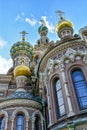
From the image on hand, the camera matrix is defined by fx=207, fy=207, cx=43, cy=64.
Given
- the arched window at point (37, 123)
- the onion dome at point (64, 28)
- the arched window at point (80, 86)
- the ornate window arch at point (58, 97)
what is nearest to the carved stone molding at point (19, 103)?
the arched window at point (37, 123)

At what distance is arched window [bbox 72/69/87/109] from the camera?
11184mm

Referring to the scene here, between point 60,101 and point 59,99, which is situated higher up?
point 59,99

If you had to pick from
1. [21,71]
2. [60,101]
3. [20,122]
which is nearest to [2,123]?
[20,122]

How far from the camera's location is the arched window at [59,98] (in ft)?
38.2

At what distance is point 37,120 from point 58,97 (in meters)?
2.27

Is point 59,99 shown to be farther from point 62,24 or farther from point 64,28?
point 62,24

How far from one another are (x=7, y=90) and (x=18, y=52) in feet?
20.1

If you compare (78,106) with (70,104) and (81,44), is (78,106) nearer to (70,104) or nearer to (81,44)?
(70,104)

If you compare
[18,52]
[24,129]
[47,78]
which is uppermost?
[18,52]

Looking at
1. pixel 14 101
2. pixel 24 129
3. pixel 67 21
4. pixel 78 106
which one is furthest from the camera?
pixel 67 21

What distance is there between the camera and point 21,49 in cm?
2400

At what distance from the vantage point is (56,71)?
1321 centimetres

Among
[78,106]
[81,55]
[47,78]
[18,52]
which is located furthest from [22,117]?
[18,52]

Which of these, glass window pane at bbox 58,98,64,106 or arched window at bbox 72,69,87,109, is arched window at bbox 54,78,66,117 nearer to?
glass window pane at bbox 58,98,64,106
